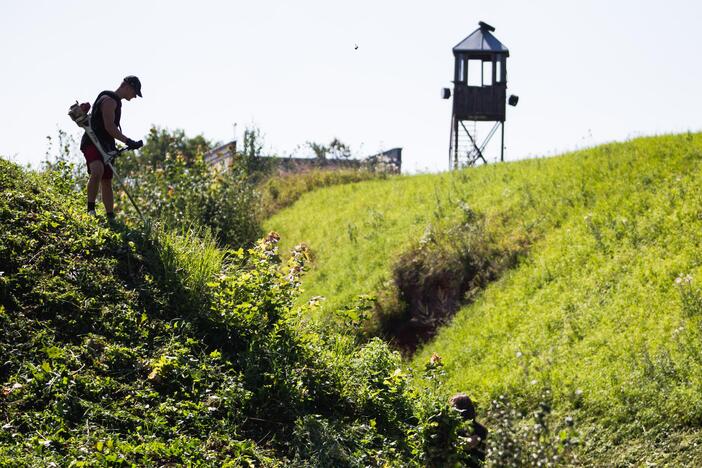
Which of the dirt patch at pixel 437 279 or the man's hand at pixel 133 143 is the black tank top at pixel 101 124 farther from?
the dirt patch at pixel 437 279

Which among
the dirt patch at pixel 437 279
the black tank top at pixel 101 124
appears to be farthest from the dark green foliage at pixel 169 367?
the dirt patch at pixel 437 279

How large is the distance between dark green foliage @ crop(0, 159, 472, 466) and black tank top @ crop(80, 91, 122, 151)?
125 centimetres

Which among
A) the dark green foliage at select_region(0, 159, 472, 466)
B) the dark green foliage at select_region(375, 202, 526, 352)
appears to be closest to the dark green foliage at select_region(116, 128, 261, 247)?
the dark green foliage at select_region(375, 202, 526, 352)

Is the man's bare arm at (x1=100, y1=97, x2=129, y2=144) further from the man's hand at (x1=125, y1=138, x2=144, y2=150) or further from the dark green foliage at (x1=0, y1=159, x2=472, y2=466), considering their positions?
the dark green foliage at (x1=0, y1=159, x2=472, y2=466)

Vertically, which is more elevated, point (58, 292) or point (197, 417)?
point (58, 292)

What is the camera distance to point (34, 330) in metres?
7.19

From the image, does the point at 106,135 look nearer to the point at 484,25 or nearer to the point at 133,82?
the point at 133,82

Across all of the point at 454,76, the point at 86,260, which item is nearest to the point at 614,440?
the point at 86,260

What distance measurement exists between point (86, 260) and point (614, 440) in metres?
5.73

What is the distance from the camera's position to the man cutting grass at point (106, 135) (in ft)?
32.4

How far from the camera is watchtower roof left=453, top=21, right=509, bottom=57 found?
24.5 metres

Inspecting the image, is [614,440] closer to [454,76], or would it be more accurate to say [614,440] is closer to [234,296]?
[234,296]

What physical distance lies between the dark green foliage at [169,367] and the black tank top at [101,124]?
125cm

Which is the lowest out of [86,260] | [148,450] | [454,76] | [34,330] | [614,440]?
[614,440]
